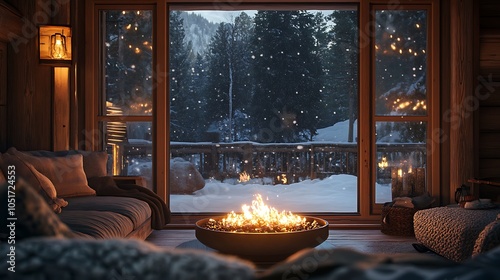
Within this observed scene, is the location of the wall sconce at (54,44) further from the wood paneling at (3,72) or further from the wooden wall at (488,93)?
the wooden wall at (488,93)

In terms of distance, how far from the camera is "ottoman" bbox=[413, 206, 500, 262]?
12.4 feet

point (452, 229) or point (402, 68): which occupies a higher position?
point (402, 68)

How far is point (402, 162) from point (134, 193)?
117 inches

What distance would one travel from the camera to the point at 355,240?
214 inches

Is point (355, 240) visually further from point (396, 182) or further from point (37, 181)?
point (37, 181)

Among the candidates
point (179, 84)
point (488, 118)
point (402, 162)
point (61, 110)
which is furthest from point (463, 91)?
point (179, 84)

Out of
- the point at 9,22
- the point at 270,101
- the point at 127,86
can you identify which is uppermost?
the point at 9,22

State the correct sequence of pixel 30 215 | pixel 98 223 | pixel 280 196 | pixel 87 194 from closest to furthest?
pixel 30 215 → pixel 98 223 → pixel 87 194 → pixel 280 196

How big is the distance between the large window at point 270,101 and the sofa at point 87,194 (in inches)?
41.2

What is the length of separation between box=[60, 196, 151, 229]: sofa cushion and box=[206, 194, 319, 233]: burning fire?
2.05ft

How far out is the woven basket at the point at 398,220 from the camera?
224 inches

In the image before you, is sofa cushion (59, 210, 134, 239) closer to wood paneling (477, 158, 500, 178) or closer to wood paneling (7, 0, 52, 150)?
wood paneling (7, 0, 52, 150)

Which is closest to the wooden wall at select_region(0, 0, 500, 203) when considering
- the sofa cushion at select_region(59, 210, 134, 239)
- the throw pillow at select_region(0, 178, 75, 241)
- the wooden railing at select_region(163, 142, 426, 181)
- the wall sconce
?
the wall sconce

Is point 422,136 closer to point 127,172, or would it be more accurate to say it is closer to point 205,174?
point 127,172
